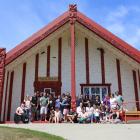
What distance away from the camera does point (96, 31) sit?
18.9 m

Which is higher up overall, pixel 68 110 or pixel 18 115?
pixel 68 110

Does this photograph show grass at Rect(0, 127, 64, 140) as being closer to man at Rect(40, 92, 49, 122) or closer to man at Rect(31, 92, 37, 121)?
man at Rect(40, 92, 49, 122)

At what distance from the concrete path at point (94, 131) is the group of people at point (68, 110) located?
218 cm

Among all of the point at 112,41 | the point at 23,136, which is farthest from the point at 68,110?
the point at 23,136

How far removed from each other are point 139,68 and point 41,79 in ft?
19.4

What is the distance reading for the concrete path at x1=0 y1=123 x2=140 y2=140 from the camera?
1134 cm

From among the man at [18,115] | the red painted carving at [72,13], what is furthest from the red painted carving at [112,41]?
the man at [18,115]

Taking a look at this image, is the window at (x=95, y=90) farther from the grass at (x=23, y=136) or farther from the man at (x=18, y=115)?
the grass at (x=23, y=136)

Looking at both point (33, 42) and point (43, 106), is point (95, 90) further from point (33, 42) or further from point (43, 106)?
point (33, 42)

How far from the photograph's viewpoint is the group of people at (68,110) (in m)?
15.8

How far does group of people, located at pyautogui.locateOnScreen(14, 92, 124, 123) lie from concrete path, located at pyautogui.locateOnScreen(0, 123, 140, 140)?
218 centimetres

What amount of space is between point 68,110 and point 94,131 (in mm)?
4247

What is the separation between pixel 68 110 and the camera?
16438mm

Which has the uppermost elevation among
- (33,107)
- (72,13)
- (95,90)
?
(72,13)
